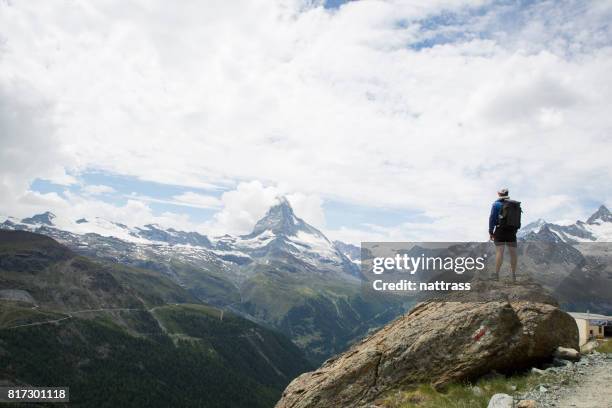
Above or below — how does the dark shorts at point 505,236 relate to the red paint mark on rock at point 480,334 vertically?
above

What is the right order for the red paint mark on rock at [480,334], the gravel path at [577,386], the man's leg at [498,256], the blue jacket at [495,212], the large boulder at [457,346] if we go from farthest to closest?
the man's leg at [498,256] → the blue jacket at [495,212] → the red paint mark on rock at [480,334] → the large boulder at [457,346] → the gravel path at [577,386]

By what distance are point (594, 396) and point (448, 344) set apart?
21.1 feet

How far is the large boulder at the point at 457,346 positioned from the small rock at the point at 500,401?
338 cm

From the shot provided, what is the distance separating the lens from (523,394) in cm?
1858

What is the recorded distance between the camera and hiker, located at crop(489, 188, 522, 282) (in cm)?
2484

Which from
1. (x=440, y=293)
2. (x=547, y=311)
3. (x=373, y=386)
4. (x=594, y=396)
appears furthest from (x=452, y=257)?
(x=594, y=396)

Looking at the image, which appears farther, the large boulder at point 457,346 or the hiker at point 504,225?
the hiker at point 504,225

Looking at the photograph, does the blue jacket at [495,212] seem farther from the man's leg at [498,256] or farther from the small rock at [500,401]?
the small rock at [500,401]

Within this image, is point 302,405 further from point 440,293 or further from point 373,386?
point 440,293

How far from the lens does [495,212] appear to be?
2544cm

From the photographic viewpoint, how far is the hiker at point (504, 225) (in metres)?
24.8

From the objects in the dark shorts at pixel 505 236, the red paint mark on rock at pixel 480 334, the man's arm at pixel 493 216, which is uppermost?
the man's arm at pixel 493 216

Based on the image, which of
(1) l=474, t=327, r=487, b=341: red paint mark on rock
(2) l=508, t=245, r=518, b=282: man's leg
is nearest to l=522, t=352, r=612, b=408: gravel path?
(1) l=474, t=327, r=487, b=341: red paint mark on rock

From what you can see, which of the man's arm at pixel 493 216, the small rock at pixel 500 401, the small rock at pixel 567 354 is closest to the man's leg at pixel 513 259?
the man's arm at pixel 493 216
